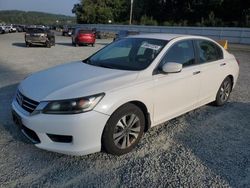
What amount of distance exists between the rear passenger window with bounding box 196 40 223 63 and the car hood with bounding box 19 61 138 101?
69.9 inches

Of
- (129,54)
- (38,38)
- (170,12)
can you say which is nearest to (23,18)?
(170,12)

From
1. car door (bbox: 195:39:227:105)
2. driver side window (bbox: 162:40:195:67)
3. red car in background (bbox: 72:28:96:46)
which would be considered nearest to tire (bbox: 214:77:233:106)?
car door (bbox: 195:39:227:105)

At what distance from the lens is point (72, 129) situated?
358 cm

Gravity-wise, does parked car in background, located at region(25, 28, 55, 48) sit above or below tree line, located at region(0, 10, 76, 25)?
above

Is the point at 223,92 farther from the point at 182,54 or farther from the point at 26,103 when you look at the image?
the point at 26,103

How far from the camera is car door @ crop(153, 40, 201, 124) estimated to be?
448 centimetres

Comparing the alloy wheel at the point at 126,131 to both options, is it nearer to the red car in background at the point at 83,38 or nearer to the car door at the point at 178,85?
the car door at the point at 178,85

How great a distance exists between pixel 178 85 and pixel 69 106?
6.18ft

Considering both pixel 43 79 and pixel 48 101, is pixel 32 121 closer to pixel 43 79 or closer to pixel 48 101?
pixel 48 101

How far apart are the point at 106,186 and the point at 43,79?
185 centimetres

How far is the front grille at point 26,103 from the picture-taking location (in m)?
3.82

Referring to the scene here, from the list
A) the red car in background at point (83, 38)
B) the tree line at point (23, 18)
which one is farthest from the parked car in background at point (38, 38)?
the tree line at point (23, 18)

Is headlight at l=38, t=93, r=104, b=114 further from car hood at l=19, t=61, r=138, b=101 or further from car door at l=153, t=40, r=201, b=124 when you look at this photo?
car door at l=153, t=40, r=201, b=124

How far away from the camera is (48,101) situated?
12.1ft
